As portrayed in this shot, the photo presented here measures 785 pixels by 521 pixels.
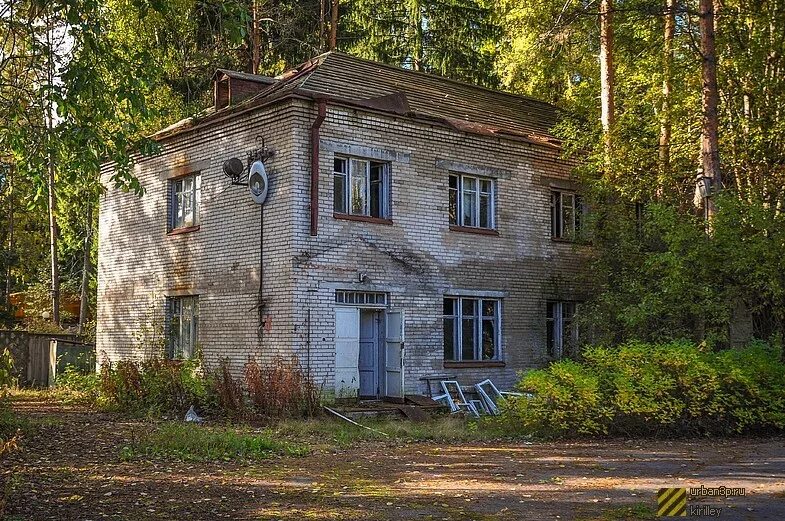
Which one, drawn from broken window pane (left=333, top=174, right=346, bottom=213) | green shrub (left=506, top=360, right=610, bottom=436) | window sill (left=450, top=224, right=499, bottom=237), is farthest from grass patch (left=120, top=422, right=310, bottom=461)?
window sill (left=450, top=224, right=499, bottom=237)

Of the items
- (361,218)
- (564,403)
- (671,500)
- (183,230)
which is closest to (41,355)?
(183,230)

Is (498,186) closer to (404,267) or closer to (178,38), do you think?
(404,267)

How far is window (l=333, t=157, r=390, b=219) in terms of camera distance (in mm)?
17542

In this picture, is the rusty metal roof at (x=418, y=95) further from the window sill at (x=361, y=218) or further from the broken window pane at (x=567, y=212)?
the window sill at (x=361, y=218)

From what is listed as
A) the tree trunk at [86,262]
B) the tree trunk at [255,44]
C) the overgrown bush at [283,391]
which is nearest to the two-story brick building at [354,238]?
the overgrown bush at [283,391]

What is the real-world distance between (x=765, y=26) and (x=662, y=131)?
3.35m

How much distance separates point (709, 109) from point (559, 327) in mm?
6576

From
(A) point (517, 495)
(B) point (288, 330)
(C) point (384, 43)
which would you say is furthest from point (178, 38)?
(A) point (517, 495)

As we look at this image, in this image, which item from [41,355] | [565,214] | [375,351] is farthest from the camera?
[41,355]

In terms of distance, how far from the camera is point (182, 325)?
1958cm

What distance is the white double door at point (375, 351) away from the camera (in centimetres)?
1725

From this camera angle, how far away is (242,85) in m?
19.4

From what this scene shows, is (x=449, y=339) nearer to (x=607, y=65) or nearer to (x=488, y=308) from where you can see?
(x=488, y=308)

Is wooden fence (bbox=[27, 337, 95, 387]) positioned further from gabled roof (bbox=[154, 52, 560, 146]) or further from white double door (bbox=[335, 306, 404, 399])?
white double door (bbox=[335, 306, 404, 399])
